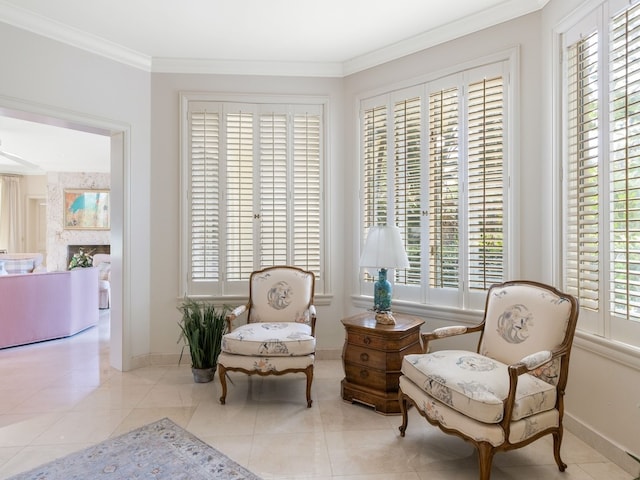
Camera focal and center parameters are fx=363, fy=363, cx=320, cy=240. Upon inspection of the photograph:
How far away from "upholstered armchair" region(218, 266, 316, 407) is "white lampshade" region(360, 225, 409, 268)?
0.75 meters

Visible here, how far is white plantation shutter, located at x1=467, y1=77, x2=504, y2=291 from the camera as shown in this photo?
8.96 feet

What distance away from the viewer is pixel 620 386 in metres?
1.95

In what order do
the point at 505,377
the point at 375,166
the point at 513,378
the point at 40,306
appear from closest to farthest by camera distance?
the point at 513,378
the point at 505,377
the point at 375,166
the point at 40,306

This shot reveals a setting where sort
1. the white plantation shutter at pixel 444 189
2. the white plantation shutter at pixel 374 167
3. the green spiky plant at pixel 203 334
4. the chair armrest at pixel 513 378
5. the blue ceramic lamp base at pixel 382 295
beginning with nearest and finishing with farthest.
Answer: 1. the chair armrest at pixel 513 378
2. the blue ceramic lamp base at pixel 382 295
3. the white plantation shutter at pixel 444 189
4. the green spiky plant at pixel 203 334
5. the white plantation shutter at pixel 374 167

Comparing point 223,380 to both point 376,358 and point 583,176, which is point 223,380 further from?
point 583,176

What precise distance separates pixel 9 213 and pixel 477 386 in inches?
403

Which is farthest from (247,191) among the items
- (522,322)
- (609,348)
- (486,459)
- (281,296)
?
(609,348)

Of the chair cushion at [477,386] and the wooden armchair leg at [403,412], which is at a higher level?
the chair cushion at [477,386]

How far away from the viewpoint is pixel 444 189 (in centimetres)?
298

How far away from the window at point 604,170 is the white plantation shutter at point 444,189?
762 millimetres

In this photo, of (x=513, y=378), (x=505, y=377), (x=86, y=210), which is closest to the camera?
(x=513, y=378)

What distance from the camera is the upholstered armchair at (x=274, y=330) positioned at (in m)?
2.64

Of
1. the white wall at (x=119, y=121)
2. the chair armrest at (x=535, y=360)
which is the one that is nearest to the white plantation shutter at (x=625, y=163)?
the chair armrest at (x=535, y=360)

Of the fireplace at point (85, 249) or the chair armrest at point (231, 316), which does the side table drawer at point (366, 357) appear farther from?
the fireplace at point (85, 249)
